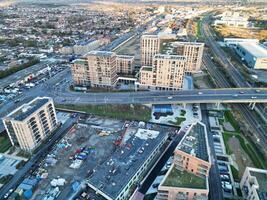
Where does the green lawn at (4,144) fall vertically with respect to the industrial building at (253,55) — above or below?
below

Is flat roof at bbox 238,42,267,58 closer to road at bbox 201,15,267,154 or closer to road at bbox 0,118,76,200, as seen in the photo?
road at bbox 201,15,267,154

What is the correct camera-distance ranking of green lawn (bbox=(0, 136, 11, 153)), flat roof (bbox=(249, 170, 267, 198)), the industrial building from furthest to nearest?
the industrial building, green lawn (bbox=(0, 136, 11, 153)), flat roof (bbox=(249, 170, 267, 198))

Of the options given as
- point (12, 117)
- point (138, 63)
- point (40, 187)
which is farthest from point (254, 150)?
point (138, 63)

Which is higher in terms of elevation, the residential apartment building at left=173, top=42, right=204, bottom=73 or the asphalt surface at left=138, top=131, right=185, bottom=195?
the residential apartment building at left=173, top=42, right=204, bottom=73

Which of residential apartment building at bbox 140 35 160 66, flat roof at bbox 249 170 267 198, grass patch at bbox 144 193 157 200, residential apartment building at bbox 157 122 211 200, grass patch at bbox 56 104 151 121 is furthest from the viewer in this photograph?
residential apartment building at bbox 140 35 160 66

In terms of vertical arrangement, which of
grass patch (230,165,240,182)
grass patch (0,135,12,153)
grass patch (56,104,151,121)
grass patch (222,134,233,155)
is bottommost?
grass patch (230,165,240,182)

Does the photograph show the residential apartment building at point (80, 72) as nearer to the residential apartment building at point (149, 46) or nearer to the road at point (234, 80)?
the residential apartment building at point (149, 46)

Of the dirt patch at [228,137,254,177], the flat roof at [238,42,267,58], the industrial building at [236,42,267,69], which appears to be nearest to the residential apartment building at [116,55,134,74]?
the dirt patch at [228,137,254,177]

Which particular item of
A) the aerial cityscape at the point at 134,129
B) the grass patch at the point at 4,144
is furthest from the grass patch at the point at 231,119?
the grass patch at the point at 4,144
